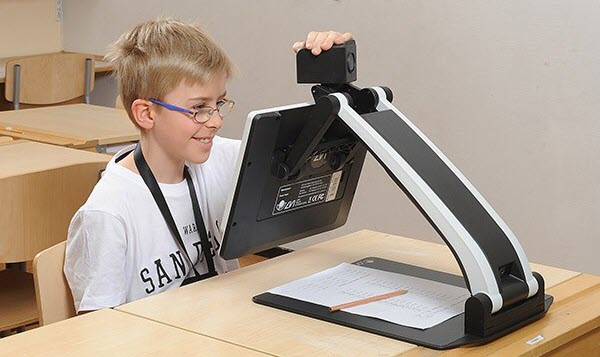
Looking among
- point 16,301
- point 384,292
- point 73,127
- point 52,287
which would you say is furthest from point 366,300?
point 73,127

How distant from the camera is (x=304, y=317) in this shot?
5.64ft

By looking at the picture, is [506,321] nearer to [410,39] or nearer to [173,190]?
[173,190]

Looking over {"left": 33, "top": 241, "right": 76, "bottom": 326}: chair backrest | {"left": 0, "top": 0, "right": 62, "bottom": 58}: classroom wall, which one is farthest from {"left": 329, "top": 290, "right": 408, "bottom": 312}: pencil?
{"left": 0, "top": 0, "right": 62, "bottom": 58}: classroom wall

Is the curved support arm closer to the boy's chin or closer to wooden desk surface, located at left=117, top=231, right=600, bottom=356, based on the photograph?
wooden desk surface, located at left=117, top=231, right=600, bottom=356

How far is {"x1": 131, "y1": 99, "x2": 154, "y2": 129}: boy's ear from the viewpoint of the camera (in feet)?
7.10

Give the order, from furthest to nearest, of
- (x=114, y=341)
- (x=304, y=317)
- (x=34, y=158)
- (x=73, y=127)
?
(x=73, y=127), (x=34, y=158), (x=304, y=317), (x=114, y=341)

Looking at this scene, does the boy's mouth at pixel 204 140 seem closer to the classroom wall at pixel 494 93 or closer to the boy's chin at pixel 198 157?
the boy's chin at pixel 198 157

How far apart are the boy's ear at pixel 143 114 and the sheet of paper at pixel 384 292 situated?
511 mm

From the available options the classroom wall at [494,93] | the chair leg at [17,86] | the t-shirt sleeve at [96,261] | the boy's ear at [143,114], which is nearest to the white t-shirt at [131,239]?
the t-shirt sleeve at [96,261]

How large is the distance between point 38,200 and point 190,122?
875 mm

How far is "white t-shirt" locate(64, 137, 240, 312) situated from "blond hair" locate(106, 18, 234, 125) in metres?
0.18

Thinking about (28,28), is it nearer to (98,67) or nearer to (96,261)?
(98,67)

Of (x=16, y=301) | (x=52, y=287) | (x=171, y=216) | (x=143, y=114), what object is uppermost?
(x=143, y=114)

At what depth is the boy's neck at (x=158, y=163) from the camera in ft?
7.18
